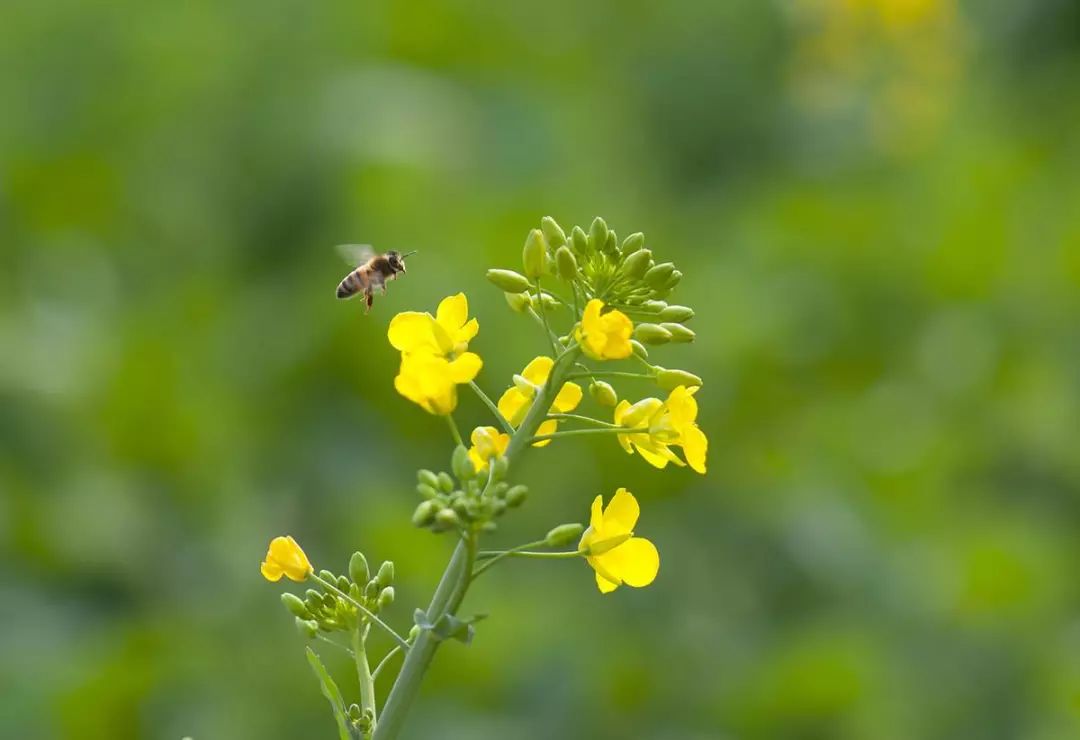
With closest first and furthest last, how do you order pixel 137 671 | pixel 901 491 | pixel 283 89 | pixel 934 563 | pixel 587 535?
pixel 587 535
pixel 137 671
pixel 934 563
pixel 901 491
pixel 283 89

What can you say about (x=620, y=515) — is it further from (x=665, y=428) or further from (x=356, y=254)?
(x=356, y=254)

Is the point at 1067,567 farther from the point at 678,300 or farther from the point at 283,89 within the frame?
the point at 283,89

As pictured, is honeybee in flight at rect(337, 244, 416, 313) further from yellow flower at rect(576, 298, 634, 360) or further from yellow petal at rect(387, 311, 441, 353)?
yellow flower at rect(576, 298, 634, 360)

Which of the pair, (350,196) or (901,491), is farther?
(350,196)

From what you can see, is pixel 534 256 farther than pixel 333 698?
Yes

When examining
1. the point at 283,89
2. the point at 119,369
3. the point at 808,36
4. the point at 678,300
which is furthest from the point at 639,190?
the point at 119,369

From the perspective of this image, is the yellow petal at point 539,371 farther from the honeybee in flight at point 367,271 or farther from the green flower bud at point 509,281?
the honeybee in flight at point 367,271

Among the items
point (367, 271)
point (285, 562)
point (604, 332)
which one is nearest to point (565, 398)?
point (604, 332)
